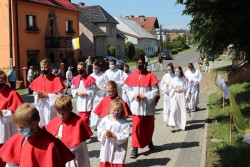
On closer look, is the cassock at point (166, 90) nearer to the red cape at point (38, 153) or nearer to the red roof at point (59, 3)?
the red cape at point (38, 153)

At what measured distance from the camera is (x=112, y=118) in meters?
6.59

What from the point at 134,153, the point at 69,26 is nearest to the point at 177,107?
the point at 134,153

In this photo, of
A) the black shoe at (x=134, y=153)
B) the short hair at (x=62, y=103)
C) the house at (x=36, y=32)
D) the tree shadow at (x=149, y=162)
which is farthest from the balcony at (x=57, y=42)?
the short hair at (x=62, y=103)

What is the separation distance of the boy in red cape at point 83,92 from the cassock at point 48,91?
4.88 feet

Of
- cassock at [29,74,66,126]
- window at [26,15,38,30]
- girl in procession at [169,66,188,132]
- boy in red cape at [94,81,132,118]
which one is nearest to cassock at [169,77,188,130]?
girl in procession at [169,66,188,132]

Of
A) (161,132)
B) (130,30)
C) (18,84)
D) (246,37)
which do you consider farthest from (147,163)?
(130,30)

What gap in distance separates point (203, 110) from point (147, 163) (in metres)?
7.78

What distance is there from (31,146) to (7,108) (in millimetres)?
2477

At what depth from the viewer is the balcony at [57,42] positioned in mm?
34406

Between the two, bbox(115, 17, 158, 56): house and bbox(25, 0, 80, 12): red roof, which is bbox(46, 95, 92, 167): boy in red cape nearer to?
bbox(25, 0, 80, 12): red roof

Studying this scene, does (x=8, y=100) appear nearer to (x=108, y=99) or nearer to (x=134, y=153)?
(x=108, y=99)

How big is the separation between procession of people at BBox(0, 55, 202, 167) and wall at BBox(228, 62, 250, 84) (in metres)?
10.9

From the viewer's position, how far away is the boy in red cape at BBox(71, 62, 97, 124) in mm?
10273

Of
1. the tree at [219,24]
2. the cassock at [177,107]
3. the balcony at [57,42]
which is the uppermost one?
the balcony at [57,42]
